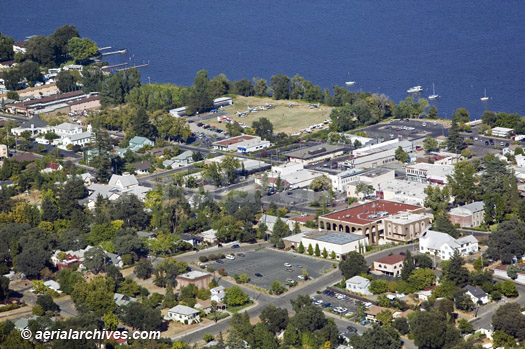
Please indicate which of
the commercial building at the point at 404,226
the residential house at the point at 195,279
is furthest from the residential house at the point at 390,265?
the residential house at the point at 195,279

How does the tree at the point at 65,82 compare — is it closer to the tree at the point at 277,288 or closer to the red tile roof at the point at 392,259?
the red tile roof at the point at 392,259

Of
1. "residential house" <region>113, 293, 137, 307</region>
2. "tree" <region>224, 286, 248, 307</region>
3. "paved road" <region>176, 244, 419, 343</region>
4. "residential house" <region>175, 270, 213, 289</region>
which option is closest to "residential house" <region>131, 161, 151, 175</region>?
"residential house" <region>175, 270, 213, 289</region>

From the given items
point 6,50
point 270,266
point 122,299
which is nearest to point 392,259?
point 270,266

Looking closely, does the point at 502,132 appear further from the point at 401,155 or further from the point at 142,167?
the point at 142,167

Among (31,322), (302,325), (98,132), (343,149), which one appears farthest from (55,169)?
Result: (302,325)

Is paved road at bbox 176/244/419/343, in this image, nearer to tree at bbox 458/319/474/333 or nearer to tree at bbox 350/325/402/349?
tree at bbox 350/325/402/349

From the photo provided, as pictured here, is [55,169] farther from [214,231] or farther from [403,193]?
[403,193]
